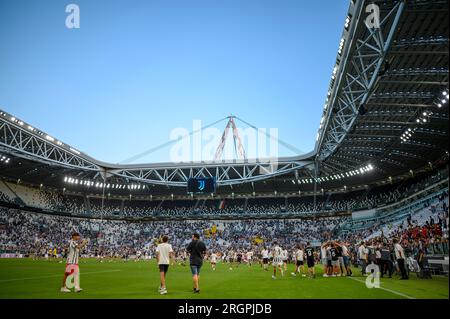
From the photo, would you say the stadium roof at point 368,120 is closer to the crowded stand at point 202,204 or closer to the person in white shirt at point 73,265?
the crowded stand at point 202,204

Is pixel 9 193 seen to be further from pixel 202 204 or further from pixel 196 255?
pixel 196 255

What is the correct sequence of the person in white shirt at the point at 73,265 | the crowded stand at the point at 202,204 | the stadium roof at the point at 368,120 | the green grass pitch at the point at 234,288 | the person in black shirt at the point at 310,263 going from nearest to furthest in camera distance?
the green grass pitch at the point at 234,288, the person in white shirt at the point at 73,265, the person in black shirt at the point at 310,263, the stadium roof at the point at 368,120, the crowded stand at the point at 202,204

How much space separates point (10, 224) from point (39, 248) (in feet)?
25.4

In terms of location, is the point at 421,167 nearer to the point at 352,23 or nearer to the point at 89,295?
the point at 352,23

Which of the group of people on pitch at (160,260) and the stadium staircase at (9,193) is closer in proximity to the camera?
the group of people on pitch at (160,260)

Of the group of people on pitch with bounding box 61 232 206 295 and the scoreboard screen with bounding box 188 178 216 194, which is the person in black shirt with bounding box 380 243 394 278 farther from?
the scoreboard screen with bounding box 188 178 216 194

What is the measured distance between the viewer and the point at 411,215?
3694 centimetres

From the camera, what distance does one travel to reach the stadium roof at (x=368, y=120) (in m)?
18.5

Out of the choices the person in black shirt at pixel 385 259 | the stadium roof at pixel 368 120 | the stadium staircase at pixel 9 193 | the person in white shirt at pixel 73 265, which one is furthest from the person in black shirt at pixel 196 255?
the stadium staircase at pixel 9 193

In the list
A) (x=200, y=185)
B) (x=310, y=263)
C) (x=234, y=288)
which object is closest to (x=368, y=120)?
(x=310, y=263)

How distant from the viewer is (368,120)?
Answer: 1188 inches

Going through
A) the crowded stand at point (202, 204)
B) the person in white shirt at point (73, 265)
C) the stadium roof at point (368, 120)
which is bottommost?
the person in white shirt at point (73, 265)

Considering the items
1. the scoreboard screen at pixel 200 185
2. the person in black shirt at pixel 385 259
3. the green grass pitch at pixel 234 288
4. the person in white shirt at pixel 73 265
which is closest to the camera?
the green grass pitch at pixel 234 288
